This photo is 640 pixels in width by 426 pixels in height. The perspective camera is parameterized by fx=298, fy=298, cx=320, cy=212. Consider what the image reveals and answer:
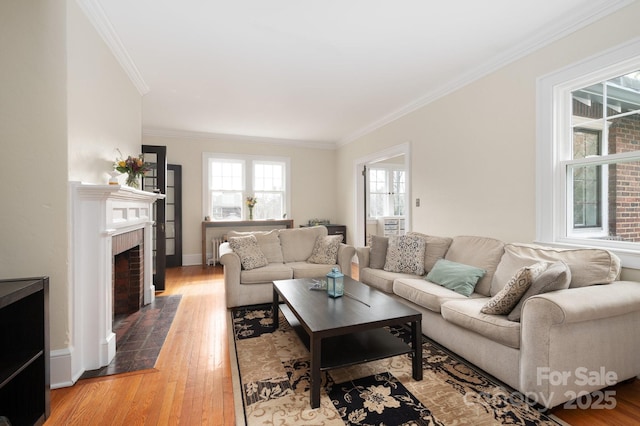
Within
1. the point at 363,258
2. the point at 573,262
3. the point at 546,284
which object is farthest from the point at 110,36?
the point at 573,262

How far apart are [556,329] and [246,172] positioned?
18.6 feet

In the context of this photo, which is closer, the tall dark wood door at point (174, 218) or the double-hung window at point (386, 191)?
the tall dark wood door at point (174, 218)

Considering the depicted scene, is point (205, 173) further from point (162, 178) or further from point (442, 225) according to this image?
point (442, 225)

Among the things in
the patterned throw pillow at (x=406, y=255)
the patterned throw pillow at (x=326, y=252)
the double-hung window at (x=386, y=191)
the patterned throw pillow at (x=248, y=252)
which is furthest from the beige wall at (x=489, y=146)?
the double-hung window at (x=386, y=191)

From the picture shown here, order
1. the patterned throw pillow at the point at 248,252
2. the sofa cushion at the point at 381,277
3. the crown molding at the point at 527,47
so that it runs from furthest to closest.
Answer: the patterned throw pillow at the point at 248,252 → the sofa cushion at the point at 381,277 → the crown molding at the point at 527,47

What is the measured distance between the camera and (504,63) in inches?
116

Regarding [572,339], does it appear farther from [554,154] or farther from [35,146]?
[35,146]

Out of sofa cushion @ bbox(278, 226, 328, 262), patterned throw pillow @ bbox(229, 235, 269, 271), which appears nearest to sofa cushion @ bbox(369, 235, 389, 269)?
sofa cushion @ bbox(278, 226, 328, 262)

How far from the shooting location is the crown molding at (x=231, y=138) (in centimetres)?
565

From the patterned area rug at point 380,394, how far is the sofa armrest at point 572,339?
0.19 metres

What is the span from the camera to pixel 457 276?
265cm

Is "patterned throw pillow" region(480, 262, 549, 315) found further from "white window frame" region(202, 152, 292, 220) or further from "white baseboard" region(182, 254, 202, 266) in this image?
"white baseboard" region(182, 254, 202, 266)

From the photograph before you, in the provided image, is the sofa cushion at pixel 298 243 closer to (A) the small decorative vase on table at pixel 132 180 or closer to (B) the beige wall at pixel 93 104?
(A) the small decorative vase on table at pixel 132 180

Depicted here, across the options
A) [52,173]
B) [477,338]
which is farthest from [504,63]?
[52,173]
